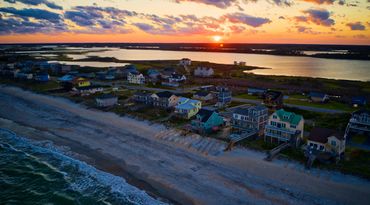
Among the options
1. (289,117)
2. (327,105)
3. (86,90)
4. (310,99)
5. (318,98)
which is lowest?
(327,105)

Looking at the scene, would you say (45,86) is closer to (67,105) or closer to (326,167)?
(67,105)

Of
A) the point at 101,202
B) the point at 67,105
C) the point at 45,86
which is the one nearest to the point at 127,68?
the point at 45,86

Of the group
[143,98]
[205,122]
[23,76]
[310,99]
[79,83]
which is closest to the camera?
[205,122]

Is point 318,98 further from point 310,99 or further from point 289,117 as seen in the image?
point 289,117

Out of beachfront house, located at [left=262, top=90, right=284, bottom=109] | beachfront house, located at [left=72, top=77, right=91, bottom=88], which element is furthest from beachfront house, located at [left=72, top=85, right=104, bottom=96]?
beachfront house, located at [left=262, top=90, right=284, bottom=109]

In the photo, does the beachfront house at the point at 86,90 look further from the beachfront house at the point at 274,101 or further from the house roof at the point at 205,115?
the beachfront house at the point at 274,101

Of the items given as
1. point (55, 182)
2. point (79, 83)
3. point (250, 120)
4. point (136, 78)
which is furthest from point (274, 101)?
point (79, 83)

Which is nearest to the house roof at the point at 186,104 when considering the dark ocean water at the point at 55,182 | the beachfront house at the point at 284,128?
the beachfront house at the point at 284,128
